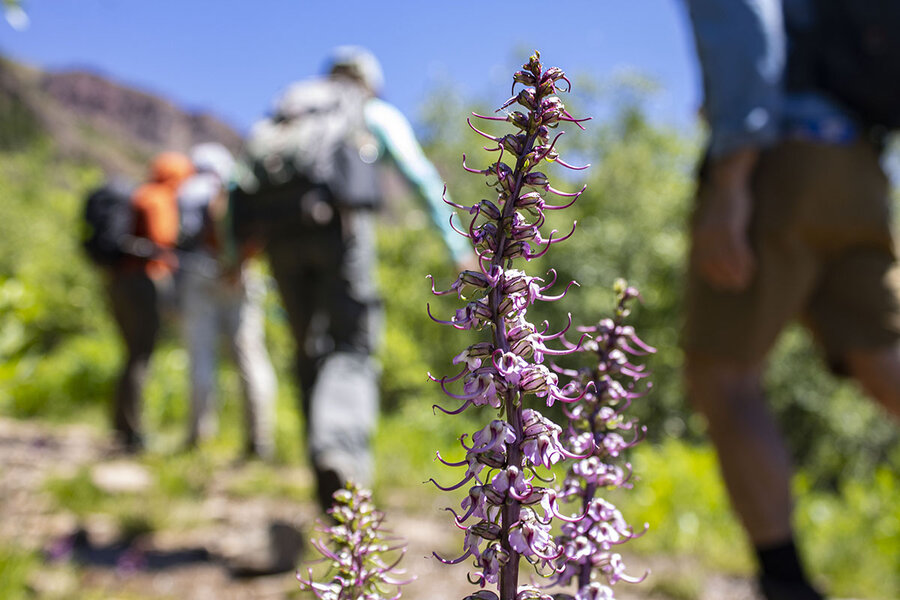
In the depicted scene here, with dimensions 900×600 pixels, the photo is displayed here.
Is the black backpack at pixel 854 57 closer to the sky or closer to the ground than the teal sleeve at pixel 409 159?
closer to the ground

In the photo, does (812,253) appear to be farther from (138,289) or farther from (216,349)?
(138,289)

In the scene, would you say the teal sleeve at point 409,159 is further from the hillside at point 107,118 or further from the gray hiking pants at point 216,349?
the hillside at point 107,118

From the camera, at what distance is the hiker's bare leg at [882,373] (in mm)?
2365

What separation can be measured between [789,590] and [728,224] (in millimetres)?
1132

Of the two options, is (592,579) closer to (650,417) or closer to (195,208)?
(195,208)

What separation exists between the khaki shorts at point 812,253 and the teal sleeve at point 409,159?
1418mm

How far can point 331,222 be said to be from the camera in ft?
11.9

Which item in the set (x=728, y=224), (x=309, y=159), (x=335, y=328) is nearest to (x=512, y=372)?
(x=728, y=224)

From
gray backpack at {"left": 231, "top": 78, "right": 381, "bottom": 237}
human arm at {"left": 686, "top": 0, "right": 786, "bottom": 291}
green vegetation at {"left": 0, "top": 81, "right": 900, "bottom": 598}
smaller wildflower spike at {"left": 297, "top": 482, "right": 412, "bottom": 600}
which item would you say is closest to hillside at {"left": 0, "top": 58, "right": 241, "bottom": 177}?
green vegetation at {"left": 0, "top": 81, "right": 900, "bottom": 598}

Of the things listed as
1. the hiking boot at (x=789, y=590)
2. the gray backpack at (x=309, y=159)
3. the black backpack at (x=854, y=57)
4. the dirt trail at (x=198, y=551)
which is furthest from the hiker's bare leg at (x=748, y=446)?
the gray backpack at (x=309, y=159)

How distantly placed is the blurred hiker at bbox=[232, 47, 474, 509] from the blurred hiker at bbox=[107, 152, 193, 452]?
7.39 feet

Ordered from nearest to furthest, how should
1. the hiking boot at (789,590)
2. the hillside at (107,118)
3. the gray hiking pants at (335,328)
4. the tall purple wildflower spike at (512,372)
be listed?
the tall purple wildflower spike at (512,372) < the hiking boot at (789,590) < the gray hiking pants at (335,328) < the hillside at (107,118)

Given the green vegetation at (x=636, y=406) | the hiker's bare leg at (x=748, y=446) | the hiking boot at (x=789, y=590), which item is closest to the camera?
the hiking boot at (x=789, y=590)

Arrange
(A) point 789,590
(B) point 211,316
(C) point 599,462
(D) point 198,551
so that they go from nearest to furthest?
1. (C) point 599,462
2. (A) point 789,590
3. (D) point 198,551
4. (B) point 211,316
